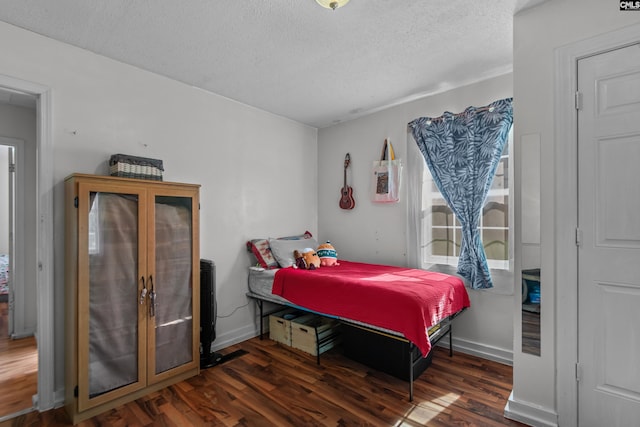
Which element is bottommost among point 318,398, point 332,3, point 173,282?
point 318,398

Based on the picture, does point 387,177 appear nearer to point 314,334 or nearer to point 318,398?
point 314,334

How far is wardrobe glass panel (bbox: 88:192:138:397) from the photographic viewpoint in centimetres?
205

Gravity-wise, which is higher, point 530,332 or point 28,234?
point 28,234

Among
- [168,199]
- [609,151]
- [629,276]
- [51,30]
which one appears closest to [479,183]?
[609,151]

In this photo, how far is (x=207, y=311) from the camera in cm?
270

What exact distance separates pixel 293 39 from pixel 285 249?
6.80 feet

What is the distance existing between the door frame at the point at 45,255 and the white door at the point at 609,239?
3428 millimetres

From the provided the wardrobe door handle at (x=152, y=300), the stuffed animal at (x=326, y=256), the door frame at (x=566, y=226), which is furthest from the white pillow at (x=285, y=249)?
the door frame at (x=566, y=226)

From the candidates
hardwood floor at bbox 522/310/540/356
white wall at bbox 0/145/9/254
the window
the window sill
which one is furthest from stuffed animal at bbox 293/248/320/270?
white wall at bbox 0/145/9/254

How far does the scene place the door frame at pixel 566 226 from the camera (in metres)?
1.73

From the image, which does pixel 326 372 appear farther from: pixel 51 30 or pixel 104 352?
pixel 51 30

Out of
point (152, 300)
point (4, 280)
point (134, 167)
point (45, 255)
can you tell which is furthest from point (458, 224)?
point (4, 280)

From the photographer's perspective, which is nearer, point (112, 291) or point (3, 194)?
point (112, 291)

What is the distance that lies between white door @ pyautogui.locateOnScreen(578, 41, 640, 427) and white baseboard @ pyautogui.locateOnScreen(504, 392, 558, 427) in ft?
0.46
